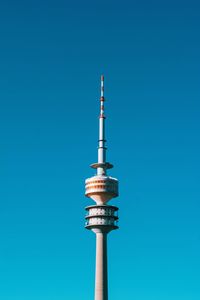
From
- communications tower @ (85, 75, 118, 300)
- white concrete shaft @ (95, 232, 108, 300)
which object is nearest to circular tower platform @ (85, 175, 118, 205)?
communications tower @ (85, 75, 118, 300)

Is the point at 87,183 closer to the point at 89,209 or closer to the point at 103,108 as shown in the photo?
the point at 89,209

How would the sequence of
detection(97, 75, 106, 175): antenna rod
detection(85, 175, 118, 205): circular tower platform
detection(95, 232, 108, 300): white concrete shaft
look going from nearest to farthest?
detection(95, 232, 108, 300): white concrete shaft < detection(85, 175, 118, 205): circular tower platform < detection(97, 75, 106, 175): antenna rod

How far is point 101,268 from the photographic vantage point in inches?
6924

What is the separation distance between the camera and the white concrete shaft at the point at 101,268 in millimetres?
172700

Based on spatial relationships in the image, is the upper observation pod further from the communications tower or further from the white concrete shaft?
the white concrete shaft

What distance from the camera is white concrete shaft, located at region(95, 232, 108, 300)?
173 metres

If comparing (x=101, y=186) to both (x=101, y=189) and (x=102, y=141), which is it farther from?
(x=102, y=141)

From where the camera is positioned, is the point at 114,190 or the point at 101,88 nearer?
the point at 114,190

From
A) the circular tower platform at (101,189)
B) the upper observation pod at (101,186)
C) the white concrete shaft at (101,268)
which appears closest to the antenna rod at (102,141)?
the upper observation pod at (101,186)

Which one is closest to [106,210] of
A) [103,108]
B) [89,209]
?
[89,209]

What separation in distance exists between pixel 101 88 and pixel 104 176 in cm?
2711

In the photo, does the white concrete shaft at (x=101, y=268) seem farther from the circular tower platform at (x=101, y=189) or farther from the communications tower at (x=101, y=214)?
the circular tower platform at (x=101, y=189)

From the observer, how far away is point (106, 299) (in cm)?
17275

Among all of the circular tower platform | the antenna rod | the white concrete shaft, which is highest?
the antenna rod
